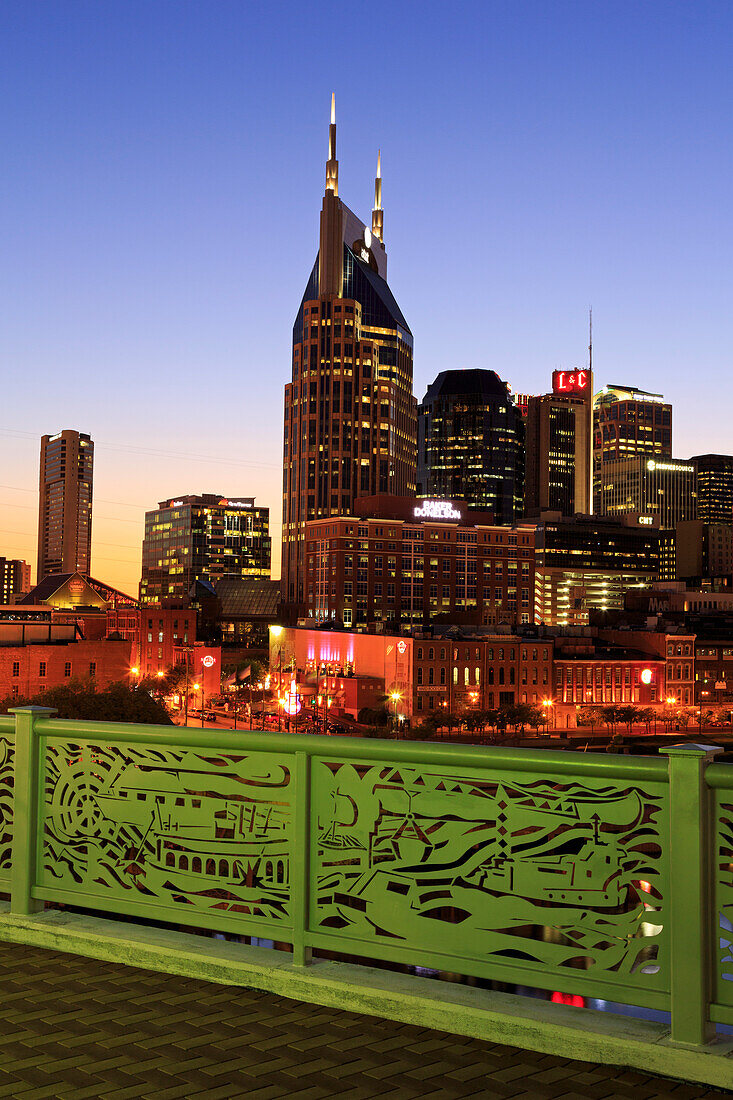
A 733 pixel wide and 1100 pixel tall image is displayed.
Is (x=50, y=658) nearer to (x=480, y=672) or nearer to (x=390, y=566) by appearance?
(x=480, y=672)

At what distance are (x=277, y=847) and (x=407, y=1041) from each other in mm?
1669

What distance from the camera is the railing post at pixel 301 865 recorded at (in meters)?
7.00

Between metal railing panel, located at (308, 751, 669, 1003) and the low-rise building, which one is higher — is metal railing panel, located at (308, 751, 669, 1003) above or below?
above

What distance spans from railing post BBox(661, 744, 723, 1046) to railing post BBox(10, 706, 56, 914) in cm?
525

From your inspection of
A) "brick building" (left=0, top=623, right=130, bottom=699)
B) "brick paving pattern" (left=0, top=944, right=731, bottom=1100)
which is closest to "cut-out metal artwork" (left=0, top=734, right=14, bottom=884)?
"brick paving pattern" (left=0, top=944, right=731, bottom=1100)

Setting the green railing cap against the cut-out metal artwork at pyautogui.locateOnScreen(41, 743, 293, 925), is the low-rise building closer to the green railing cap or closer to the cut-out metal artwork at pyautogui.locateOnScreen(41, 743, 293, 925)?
the cut-out metal artwork at pyautogui.locateOnScreen(41, 743, 293, 925)

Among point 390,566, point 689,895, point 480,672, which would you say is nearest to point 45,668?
point 480,672

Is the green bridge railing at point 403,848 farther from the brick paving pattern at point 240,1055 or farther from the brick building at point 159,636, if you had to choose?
the brick building at point 159,636

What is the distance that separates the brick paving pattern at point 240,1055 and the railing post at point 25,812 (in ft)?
4.44

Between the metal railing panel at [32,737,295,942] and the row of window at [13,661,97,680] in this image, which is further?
the row of window at [13,661,97,680]

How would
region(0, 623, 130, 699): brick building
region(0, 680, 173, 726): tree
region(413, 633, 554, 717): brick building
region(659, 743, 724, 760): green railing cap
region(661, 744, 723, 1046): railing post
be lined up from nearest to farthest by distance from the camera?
1. region(661, 744, 723, 1046): railing post
2. region(659, 743, 724, 760): green railing cap
3. region(0, 680, 173, 726): tree
4. region(0, 623, 130, 699): brick building
5. region(413, 633, 554, 717): brick building

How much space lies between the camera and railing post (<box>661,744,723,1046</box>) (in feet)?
18.7

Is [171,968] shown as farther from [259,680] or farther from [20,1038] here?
[259,680]

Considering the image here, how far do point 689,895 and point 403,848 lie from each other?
1865mm
